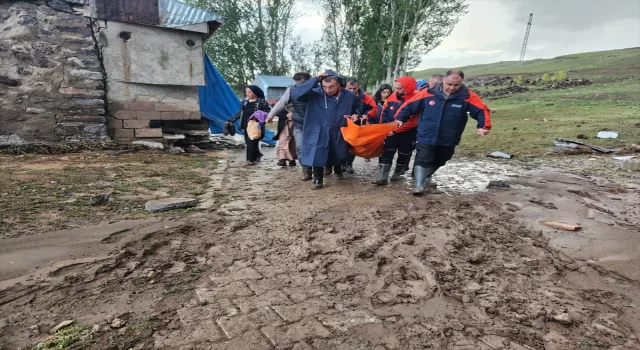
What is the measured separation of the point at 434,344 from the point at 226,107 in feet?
32.6

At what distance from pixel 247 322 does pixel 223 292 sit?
1.17 ft

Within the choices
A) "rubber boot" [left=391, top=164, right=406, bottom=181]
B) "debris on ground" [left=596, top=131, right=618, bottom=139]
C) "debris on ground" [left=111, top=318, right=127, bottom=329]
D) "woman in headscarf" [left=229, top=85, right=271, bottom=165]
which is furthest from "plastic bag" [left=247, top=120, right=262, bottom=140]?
"debris on ground" [left=596, top=131, right=618, bottom=139]

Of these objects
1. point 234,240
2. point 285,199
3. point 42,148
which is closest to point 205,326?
point 234,240

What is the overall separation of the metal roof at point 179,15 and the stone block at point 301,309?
7221 millimetres

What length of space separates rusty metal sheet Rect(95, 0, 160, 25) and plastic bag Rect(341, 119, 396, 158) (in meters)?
5.13

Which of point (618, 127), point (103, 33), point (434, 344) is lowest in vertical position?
point (434, 344)

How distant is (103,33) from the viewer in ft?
23.0

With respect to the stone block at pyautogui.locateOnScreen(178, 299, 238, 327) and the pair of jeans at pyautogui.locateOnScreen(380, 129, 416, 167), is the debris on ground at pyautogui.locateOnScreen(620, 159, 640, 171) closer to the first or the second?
the pair of jeans at pyautogui.locateOnScreen(380, 129, 416, 167)

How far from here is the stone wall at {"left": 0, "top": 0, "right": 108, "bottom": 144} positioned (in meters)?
6.22

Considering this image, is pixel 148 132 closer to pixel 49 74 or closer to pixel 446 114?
pixel 49 74

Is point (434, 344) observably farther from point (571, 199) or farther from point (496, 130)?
point (496, 130)

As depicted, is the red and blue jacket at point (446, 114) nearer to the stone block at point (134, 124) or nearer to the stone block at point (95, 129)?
the stone block at point (134, 124)

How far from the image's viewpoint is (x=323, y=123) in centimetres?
499

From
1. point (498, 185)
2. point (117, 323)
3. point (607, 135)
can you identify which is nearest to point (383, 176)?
point (498, 185)
